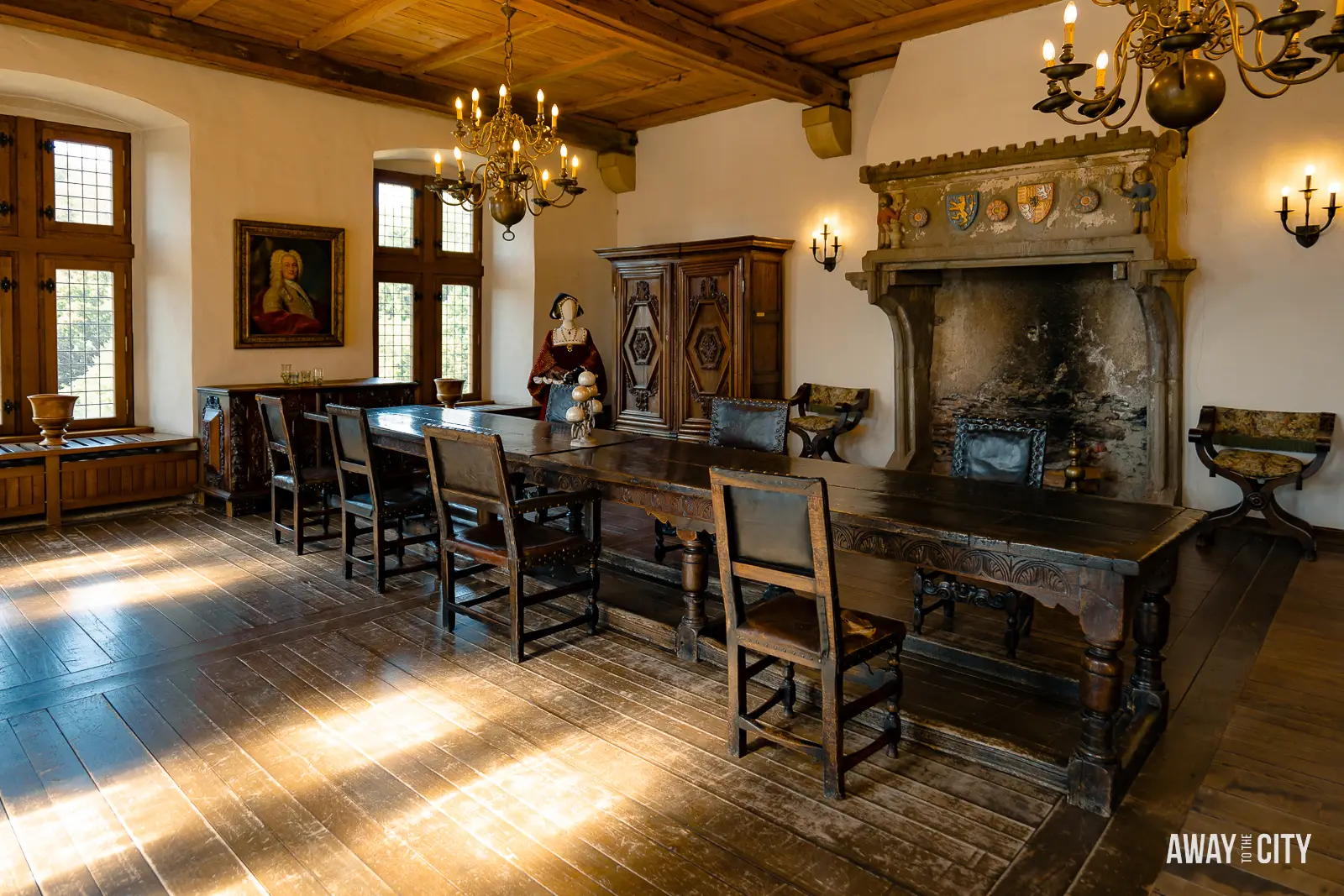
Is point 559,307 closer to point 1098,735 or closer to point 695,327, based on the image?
point 695,327

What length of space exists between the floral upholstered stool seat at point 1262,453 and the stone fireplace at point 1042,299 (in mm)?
232

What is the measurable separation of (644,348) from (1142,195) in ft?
14.9

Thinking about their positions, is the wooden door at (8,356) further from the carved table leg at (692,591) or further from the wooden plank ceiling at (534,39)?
the carved table leg at (692,591)

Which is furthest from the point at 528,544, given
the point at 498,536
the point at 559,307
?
the point at 559,307

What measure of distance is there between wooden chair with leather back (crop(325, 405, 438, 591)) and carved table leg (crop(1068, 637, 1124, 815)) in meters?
3.30

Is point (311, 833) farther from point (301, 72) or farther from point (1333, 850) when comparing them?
point (301, 72)

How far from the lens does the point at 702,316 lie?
8172 millimetres

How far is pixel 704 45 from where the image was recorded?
6336 millimetres

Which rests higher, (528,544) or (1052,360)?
(1052,360)

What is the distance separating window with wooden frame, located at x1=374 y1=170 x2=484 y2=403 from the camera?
8492 mm

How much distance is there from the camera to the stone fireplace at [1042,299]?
557cm

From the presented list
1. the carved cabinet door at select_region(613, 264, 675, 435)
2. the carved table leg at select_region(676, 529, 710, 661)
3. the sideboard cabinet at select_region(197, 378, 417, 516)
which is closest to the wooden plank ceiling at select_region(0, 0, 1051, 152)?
the carved cabinet door at select_region(613, 264, 675, 435)

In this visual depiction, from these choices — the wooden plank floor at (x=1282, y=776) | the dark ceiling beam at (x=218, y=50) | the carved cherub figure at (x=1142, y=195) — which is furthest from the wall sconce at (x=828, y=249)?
the wooden plank floor at (x=1282, y=776)

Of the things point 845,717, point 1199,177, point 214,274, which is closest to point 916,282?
point 1199,177
